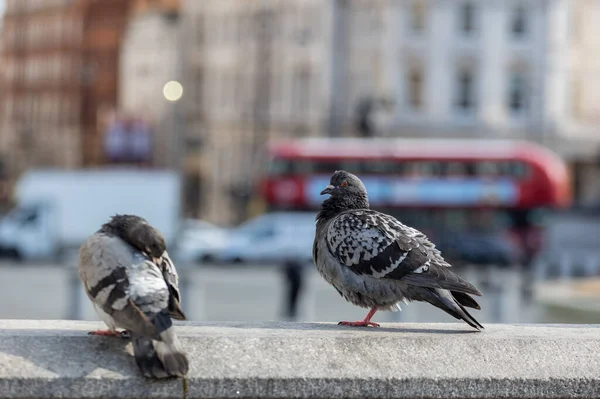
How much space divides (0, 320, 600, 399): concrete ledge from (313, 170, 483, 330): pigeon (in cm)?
56

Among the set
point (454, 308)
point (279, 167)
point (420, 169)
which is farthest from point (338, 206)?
point (420, 169)

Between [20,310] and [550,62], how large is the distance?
43424 mm

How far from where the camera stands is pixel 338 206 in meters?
7.13

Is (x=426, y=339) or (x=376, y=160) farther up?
(x=426, y=339)

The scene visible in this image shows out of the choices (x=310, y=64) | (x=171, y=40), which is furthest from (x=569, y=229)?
(x=171, y=40)

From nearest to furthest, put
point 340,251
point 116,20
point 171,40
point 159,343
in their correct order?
point 159,343
point 340,251
point 171,40
point 116,20

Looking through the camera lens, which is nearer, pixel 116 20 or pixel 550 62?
pixel 550 62

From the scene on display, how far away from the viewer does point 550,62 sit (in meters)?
65.8

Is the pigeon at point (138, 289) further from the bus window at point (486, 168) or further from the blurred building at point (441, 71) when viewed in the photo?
the blurred building at point (441, 71)

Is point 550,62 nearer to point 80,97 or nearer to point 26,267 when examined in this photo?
point 26,267

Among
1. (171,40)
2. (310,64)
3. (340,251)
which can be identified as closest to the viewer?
(340,251)

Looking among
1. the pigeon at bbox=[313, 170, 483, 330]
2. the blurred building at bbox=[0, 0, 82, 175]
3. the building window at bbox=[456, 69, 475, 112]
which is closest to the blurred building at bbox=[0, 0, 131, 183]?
the blurred building at bbox=[0, 0, 82, 175]

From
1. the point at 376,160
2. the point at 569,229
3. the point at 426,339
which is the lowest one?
the point at 569,229

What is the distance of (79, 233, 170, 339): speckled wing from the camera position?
17.2ft
